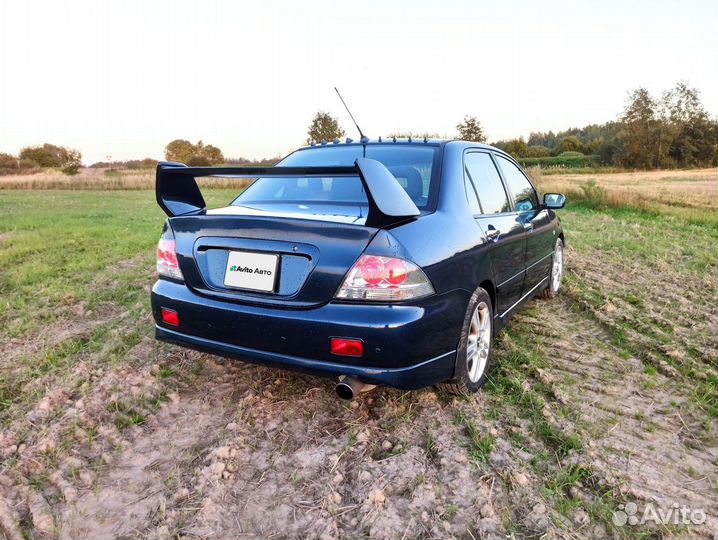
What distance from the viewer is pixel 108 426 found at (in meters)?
2.61

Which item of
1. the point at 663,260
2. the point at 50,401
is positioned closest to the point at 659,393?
the point at 50,401

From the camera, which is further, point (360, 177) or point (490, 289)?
point (490, 289)

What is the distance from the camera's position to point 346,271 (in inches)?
87.2

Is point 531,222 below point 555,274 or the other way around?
the other way around

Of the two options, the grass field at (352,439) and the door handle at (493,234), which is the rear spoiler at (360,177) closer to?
the door handle at (493,234)

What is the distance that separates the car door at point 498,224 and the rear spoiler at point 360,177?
32.9 inches

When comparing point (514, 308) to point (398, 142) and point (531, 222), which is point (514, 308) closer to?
point (531, 222)

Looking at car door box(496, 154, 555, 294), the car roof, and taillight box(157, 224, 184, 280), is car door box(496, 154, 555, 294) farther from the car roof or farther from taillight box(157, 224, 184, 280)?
taillight box(157, 224, 184, 280)

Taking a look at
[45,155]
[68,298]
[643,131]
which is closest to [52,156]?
[45,155]

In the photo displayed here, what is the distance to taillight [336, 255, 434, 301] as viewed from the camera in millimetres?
2211

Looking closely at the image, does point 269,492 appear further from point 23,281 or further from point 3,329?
point 23,281

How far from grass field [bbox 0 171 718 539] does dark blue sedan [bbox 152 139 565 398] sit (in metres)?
0.38

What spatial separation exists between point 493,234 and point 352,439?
5.01 ft

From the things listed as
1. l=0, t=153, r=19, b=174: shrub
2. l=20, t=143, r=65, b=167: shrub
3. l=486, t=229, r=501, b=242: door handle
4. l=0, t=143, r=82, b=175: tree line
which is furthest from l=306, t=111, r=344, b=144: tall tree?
l=20, t=143, r=65, b=167: shrub
